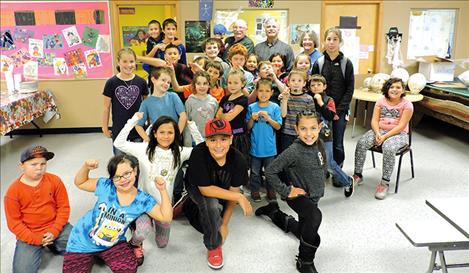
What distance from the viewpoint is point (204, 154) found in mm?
2344

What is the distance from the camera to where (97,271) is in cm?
231

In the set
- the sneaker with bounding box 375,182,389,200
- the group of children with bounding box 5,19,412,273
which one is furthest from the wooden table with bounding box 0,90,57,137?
the sneaker with bounding box 375,182,389,200

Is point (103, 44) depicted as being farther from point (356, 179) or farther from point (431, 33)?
point (431, 33)

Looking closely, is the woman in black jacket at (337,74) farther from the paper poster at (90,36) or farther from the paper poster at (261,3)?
the paper poster at (90,36)

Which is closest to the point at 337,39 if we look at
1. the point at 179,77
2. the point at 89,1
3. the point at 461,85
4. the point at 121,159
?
the point at 179,77

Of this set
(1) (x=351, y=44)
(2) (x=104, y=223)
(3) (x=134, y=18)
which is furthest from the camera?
(3) (x=134, y=18)

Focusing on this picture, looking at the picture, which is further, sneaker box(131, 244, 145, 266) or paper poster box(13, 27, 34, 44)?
paper poster box(13, 27, 34, 44)

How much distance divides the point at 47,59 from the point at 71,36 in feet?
1.50

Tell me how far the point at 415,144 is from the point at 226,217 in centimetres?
322

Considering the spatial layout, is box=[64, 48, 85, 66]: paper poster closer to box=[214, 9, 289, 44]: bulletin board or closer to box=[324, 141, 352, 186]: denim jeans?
box=[214, 9, 289, 44]: bulletin board

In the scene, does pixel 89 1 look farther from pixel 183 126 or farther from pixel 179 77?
pixel 183 126

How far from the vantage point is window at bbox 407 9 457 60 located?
5535 mm

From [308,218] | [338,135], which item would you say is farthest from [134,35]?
[308,218]

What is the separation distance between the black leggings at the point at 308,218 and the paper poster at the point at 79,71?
4.13m
